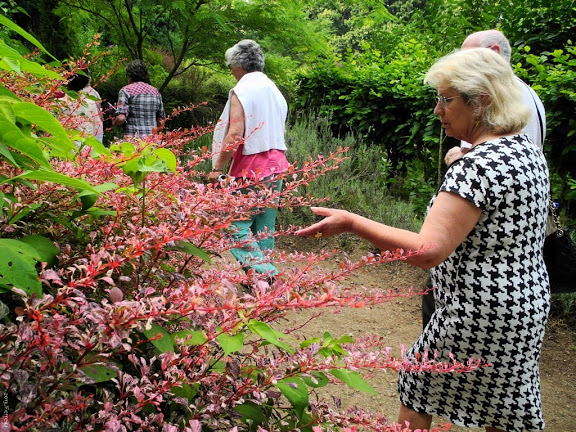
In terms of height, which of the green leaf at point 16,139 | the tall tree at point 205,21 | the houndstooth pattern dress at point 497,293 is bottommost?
the houndstooth pattern dress at point 497,293

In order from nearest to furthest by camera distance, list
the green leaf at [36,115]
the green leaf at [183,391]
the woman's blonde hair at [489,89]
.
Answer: the green leaf at [36,115], the green leaf at [183,391], the woman's blonde hair at [489,89]

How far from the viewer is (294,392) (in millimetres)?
1155

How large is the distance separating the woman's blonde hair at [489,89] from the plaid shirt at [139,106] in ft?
15.1

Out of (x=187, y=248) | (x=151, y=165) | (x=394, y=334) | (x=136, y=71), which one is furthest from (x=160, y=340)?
(x=136, y=71)

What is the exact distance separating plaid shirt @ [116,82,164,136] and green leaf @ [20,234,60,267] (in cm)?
525

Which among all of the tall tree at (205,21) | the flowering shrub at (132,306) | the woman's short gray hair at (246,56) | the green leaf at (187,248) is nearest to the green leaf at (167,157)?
the flowering shrub at (132,306)

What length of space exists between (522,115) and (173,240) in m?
1.51

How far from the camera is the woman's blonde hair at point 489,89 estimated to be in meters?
2.03

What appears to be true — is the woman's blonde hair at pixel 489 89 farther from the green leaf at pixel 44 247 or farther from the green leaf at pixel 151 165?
the green leaf at pixel 44 247

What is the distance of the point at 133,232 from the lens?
1153 millimetres

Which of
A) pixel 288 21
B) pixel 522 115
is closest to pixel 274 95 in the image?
pixel 522 115

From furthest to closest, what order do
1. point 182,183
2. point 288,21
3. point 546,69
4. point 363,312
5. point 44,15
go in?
1. point 44,15
2. point 288,21
3. point 546,69
4. point 363,312
5. point 182,183

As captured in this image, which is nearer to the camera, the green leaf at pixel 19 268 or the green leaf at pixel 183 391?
the green leaf at pixel 19 268

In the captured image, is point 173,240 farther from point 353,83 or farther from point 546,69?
point 353,83
